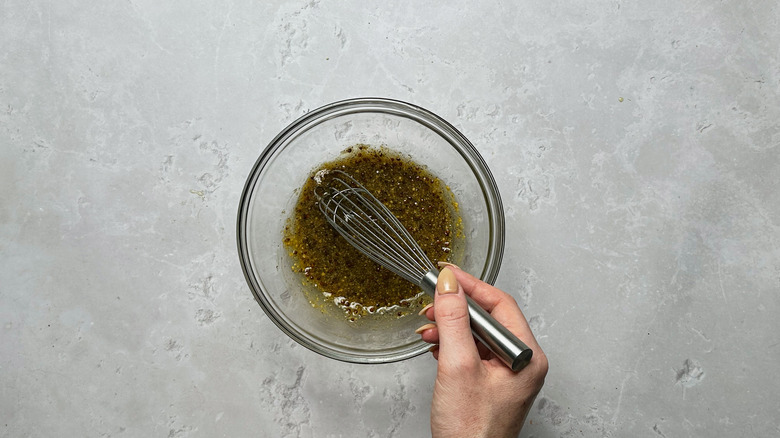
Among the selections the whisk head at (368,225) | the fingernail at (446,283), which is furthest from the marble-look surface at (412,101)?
the fingernail at (446,283)

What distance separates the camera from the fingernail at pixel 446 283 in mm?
891

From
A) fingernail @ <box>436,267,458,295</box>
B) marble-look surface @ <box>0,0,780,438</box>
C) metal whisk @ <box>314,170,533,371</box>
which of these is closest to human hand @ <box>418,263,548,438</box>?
fingernail @ <box>436,267,458,295</box>

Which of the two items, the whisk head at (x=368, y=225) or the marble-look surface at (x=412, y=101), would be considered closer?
the whisk head at (x=368, y=225)

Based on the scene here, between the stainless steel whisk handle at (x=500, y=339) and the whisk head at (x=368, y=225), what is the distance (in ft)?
0.64

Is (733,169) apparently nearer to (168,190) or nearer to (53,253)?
(168,190)

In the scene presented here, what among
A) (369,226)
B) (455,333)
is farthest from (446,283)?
(369,226)

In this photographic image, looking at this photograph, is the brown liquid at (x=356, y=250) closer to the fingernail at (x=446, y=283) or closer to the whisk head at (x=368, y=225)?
the whisk head at (x=368, y=225)

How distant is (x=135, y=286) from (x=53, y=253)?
202 millimetres

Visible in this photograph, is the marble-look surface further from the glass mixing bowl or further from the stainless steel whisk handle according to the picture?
the stainless steel whisk handle

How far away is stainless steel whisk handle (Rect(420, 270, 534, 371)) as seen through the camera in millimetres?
845

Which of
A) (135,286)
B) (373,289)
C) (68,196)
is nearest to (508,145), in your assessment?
(373,289)

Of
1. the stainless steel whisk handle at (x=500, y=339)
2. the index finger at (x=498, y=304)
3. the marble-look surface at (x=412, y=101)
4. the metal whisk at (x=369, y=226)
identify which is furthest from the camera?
the marble-look surface at (x=412, y=101)

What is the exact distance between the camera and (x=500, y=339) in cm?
85

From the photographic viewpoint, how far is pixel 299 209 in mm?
1154
